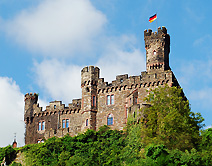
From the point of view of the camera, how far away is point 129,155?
5897cm

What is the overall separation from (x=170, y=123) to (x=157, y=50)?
763 inches

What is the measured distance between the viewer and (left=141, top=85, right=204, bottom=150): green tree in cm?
5397

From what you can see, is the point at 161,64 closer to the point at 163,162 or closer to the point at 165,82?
the point at 165,82

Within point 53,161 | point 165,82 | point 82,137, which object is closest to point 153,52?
point 165,82

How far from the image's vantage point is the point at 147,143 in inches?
2157

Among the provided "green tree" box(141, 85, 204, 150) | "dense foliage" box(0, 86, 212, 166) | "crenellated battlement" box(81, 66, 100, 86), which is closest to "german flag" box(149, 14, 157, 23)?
"crenellated battlement" box(81, 66, 100, 86)

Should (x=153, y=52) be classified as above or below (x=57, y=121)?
above

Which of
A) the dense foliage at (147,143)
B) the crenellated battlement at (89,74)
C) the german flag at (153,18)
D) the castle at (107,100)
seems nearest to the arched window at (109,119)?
the castle at (107,100)

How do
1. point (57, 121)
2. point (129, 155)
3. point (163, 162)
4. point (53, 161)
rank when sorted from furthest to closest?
point (57, 121)
point (53, 161)
point (129, 155)
point (163, 162)

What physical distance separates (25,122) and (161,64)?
79.7 feet

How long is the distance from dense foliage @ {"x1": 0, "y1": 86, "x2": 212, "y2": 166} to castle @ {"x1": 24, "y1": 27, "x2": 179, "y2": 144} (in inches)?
119

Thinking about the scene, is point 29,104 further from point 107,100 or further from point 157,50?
point 157,50

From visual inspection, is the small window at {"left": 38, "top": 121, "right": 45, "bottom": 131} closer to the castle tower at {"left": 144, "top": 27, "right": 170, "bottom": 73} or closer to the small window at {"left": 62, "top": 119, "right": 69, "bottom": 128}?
the small window at {"left": 62, "top": 119, "right": 69, "bottom": 128}

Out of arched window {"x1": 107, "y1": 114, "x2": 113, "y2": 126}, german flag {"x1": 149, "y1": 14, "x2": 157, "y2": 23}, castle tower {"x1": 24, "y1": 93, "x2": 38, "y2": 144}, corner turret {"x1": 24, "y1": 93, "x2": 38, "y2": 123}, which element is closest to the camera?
arched window {"x1": 107, "y1": 114, "x2": 113, "y2": 126}
